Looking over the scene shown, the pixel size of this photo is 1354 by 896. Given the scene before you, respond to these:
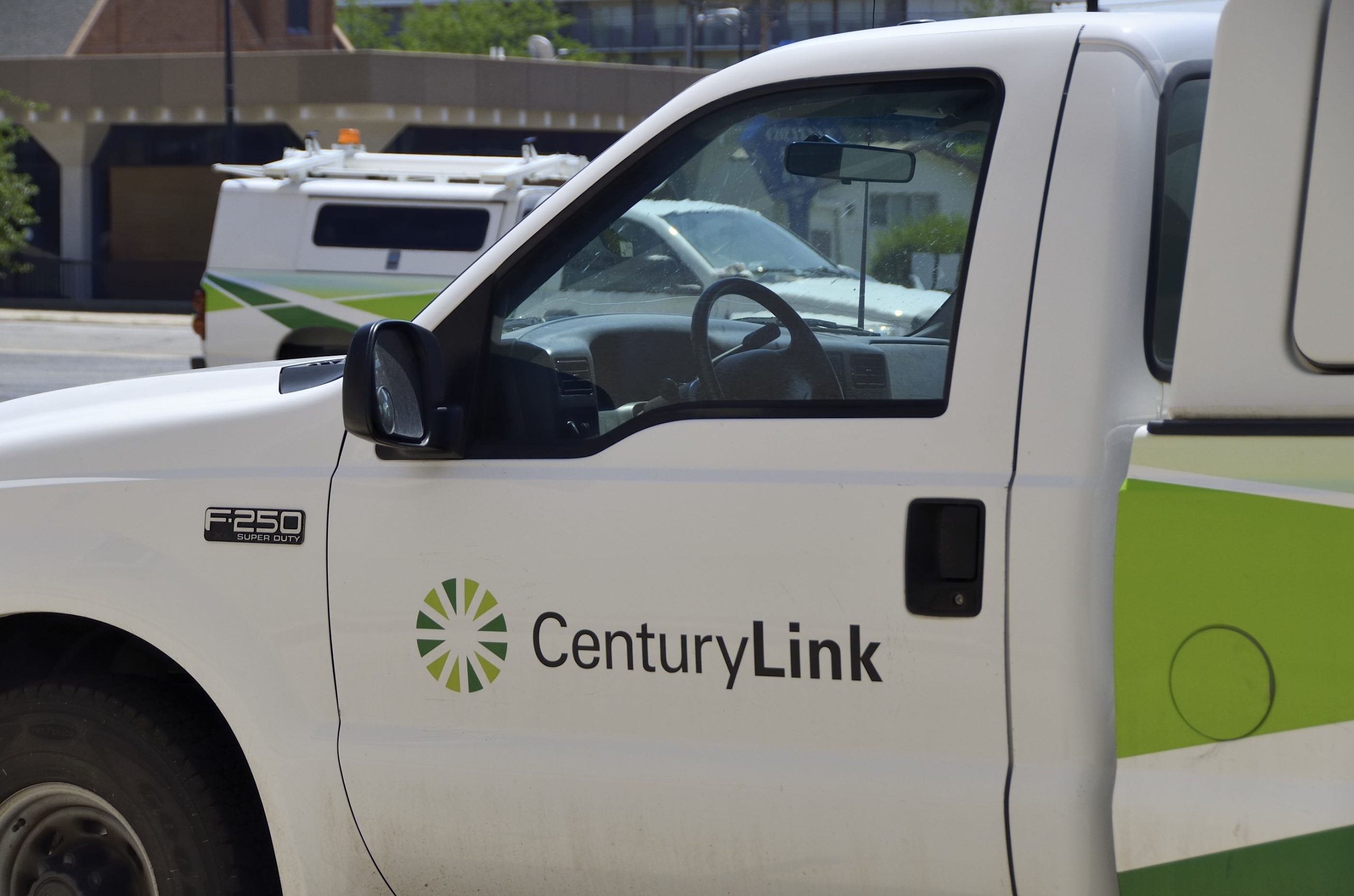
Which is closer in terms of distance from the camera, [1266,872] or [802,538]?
[1266,872]

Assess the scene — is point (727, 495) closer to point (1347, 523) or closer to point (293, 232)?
point (1347, 523)

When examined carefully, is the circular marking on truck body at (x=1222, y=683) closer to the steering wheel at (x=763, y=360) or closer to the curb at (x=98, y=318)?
the steering wheel at (x=763, y=360)

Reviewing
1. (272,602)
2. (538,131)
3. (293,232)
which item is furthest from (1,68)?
(272,602)

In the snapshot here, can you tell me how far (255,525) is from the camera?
2.60m

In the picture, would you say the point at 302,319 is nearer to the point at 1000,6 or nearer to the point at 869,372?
the point at 1000,6

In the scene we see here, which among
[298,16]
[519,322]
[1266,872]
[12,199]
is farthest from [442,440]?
[298,16]

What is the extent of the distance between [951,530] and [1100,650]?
28 cm

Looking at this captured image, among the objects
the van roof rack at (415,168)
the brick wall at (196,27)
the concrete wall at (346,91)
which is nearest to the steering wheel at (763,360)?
the van roof rack at (415,168)

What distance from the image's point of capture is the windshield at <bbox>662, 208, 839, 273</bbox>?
2.50 metres

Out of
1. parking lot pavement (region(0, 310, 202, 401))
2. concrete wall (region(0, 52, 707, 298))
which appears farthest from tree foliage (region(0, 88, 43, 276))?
parking lot pavement (region(0, 310, 202, 401))

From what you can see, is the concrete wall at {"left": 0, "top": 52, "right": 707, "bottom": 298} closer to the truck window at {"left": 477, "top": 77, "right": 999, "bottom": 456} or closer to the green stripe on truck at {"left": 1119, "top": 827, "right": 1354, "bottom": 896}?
the truck window at {"left": 477, "top": 77, "right": 999, "bottom": 456}

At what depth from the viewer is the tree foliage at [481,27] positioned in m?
57.6

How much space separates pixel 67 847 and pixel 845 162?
2.05 meters

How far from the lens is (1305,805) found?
77.6 inches
